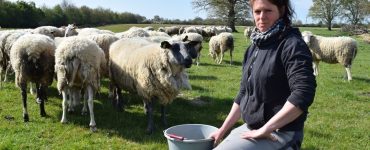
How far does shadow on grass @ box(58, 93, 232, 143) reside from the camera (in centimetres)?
747

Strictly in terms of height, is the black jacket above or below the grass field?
above

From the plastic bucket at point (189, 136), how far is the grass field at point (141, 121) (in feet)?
8.04

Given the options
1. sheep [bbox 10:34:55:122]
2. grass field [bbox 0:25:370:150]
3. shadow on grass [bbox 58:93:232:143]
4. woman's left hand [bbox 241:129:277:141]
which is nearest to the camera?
woman's left hand [bbox 241:129:277:141]

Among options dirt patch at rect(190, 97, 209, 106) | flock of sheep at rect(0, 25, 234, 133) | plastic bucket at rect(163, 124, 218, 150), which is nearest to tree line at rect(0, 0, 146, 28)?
dirt patch at rect(190, 97, 209, 106)

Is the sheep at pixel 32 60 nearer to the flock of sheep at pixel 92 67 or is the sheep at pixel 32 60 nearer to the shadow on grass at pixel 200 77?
the flock of sheep at pixel 92 67

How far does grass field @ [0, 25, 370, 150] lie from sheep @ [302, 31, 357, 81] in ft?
10.1

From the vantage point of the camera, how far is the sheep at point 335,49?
15.6 m

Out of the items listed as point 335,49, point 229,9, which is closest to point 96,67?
point 335,49

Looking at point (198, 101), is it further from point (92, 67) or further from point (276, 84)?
point (276, 84)

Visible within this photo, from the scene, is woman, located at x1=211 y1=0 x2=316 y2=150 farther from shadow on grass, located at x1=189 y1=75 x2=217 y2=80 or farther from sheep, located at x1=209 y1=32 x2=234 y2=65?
sheep, located at x1=209 y1=32 x2=234 y2=65

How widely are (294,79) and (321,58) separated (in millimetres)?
14741

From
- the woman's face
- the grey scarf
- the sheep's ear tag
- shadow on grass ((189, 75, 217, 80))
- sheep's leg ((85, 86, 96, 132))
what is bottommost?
shadow on grass ((189, 75, 217, 80))

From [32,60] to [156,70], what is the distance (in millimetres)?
A: 2522

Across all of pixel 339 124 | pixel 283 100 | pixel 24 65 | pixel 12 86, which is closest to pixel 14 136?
pixel 24 65
